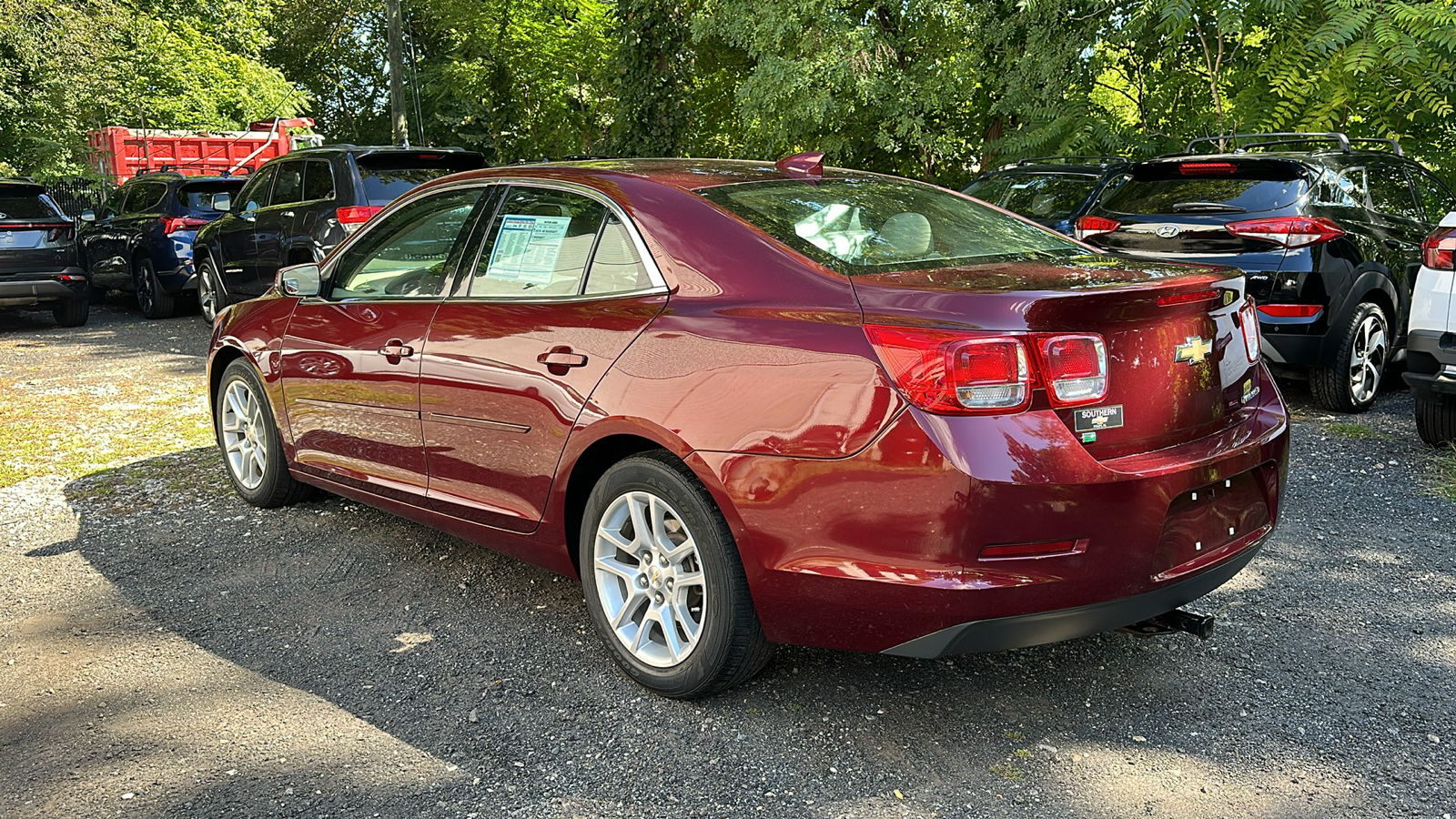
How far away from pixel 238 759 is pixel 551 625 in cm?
120

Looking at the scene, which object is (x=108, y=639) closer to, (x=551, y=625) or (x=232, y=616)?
(x=232, y=616)

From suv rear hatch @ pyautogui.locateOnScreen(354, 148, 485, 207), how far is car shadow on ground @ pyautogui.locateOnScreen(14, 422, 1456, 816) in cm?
596

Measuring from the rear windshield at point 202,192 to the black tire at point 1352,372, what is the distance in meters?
11.6

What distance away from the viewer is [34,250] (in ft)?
41.8

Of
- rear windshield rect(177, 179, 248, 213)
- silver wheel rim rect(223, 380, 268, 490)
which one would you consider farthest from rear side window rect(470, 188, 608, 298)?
rear windshield rect(177, 179, 248, 213)

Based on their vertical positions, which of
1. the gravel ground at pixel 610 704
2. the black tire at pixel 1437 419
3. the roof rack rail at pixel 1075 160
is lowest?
the gravel ground at pixel 610 704

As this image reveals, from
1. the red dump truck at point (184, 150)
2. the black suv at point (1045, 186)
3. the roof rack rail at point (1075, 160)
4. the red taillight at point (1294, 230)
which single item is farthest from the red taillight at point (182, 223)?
the red taillight at point (1294, 230)

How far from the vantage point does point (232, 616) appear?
427 cm

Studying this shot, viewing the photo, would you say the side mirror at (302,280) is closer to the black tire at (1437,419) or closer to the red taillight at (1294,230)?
the red taillight at (1294,230)

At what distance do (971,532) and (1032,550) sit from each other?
0.55 feet

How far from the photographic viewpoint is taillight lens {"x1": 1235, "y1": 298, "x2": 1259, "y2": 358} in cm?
352

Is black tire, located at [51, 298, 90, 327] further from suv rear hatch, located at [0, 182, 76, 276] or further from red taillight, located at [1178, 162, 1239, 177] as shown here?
red taillight, located at [1178, 162, 1239, 177]

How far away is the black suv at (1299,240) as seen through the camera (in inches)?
280

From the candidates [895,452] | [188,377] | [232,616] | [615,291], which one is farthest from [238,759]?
[188,377]
